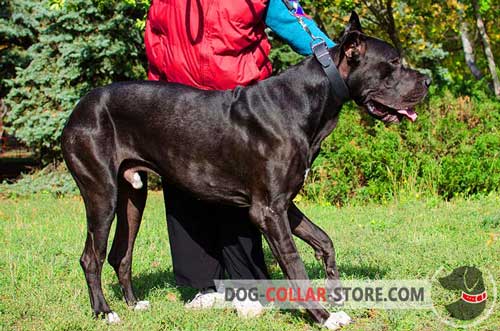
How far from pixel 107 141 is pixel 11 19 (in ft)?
29.8

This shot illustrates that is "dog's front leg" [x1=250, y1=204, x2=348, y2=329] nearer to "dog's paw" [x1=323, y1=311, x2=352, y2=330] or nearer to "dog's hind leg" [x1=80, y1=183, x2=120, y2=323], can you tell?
"dog's paw" [x1=323, y1=311, x2=352, y2=330]

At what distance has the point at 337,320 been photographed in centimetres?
404

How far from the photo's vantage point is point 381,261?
5.47m

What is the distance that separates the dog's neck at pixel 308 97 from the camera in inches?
156

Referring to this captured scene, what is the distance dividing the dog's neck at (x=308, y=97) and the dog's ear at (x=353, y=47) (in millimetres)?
96

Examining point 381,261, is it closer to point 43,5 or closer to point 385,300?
point 385,300

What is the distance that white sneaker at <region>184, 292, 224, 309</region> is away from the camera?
466 centimetres

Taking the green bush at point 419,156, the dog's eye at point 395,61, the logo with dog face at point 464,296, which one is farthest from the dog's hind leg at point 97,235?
the green bush at point 419,156

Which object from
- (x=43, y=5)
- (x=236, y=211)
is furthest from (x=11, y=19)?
(x=236, y=211)

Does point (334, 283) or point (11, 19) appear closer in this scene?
point (334, 283)

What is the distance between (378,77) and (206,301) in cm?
202

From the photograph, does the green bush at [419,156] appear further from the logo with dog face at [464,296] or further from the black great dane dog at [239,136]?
the black great dane dog at [239,136]

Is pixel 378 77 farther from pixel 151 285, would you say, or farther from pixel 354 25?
pixel 151 285

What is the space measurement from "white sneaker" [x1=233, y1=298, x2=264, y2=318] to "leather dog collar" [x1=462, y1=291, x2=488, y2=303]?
54.6 inches
